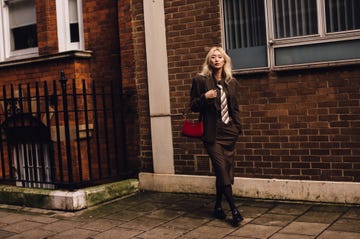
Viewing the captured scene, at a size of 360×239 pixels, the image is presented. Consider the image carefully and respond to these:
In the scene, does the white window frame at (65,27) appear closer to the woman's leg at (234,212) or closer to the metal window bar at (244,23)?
the metal window bar at (244,23)

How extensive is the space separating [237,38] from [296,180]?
6.55 feet

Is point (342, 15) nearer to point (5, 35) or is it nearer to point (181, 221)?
point (181, 221)

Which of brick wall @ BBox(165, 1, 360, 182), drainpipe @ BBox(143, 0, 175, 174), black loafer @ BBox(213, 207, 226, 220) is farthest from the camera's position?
drainpipe @ BBox(143, 0, 175, 174)

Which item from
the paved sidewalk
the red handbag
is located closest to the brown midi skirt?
the red handbag

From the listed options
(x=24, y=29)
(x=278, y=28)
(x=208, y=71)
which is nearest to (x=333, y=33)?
(x=278, y=28)

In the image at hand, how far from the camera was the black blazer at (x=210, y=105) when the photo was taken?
523 centimetres

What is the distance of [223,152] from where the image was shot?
5.29 meters

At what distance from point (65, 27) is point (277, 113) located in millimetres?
4002

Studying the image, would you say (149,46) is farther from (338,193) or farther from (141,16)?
(338,193)

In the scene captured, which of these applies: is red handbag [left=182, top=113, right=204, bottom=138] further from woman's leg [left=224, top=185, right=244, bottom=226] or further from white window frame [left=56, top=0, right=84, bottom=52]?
white window frame [left=56, top=0, right=84, bottom=52]

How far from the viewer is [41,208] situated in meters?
6.55

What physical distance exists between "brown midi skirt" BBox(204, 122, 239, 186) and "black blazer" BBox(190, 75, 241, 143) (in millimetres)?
64

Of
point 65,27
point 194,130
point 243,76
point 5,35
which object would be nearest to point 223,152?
point 194,130

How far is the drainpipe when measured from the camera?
6910mm
